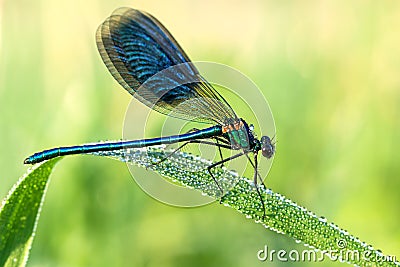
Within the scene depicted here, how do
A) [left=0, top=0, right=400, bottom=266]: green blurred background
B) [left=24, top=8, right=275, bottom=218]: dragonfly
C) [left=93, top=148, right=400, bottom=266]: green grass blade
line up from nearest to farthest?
1. [left=93, top=148, right=400, bottom=266]: green grass blade
2. [left=24, top=8, right=275, bottom=218]: dragonfly
3. [left=0, top=0, right=400, bottom=266]: green blurred background

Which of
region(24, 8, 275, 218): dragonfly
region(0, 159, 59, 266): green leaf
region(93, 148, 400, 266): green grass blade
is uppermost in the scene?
region(24, 8, 275, 218): dragonfly

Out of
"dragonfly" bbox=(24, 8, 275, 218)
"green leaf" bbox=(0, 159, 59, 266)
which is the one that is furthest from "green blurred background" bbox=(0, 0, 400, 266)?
"green leaf" bbox=(0, 159, 59, 266)

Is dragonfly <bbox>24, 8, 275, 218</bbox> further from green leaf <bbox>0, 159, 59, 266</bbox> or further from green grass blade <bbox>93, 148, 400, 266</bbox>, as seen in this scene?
green leaf <bbox>0, 159, 59, 266</bbox>

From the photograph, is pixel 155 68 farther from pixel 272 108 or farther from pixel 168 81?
pixel 272 108

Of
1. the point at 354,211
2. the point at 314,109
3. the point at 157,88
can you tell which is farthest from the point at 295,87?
the point at 157,88

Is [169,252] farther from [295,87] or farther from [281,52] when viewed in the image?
[281,52]

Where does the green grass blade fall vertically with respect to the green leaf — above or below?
above
